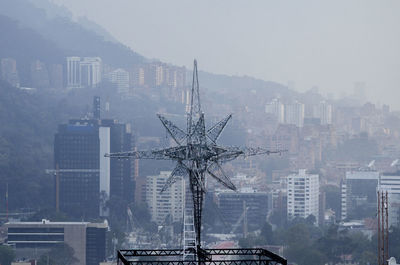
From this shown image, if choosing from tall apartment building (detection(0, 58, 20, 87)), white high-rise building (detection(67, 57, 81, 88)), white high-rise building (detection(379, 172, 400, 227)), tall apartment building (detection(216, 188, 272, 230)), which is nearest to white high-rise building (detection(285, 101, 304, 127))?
white high-rise building (detection(67, 57, 81, 88))

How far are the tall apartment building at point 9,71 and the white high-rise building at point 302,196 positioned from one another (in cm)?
1417

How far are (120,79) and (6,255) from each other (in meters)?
27.7

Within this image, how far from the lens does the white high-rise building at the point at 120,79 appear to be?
51.1 metres

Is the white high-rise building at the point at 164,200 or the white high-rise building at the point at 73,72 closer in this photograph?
the white high-rise building at the point at 164,200

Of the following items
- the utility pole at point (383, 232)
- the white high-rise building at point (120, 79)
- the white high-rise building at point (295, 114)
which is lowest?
the utility pole at point (383, 232)

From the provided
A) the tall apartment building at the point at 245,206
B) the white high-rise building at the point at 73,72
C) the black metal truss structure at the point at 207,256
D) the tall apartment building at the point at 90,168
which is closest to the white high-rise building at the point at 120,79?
the white high-rise building at the point at 73,72

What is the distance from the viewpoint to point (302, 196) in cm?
3594

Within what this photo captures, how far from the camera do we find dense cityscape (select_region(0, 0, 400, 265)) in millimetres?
27438

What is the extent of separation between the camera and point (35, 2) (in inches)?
2393

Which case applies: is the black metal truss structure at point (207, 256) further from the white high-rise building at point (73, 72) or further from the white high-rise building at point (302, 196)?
the white high-rise building at point (73, 72)

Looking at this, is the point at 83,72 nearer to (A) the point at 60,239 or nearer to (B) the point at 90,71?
(B) the point at 90,71

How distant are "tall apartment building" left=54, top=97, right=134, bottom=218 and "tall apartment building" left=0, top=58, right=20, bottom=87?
9.93 meters

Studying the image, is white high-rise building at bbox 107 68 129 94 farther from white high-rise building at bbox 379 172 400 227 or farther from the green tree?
the green tree

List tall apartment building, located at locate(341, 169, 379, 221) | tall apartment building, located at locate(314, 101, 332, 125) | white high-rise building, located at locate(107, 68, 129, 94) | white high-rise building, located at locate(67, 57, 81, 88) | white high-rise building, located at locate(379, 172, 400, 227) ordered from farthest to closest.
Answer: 1. tall apartment building, located at locate(314, 101, 332, 125)
2. white high-rise building, located at locate(67, 57, 81, 88)
3. white high-rise building, located at locate(107, 68, 129, 94)
4. tall apartment building, located at locate(341, 169, 379, 221)
5. white high-rise building, located at locate(379, 172, 400, 227)
